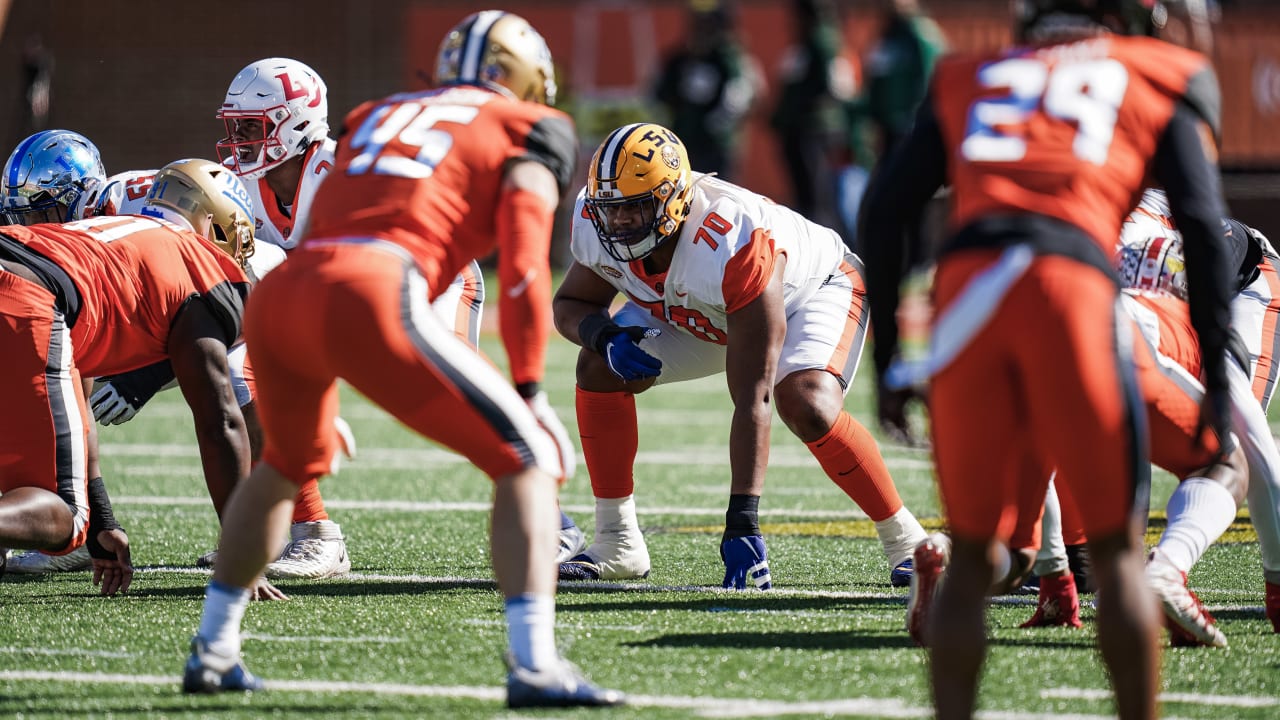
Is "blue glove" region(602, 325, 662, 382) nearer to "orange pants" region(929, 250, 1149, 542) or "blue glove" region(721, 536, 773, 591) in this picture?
"blue glove" region(721, 536, 773, 591)

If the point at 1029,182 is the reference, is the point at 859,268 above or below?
below

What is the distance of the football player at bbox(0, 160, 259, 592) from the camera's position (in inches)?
187

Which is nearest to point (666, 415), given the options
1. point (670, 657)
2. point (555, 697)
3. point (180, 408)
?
point (180, 408)

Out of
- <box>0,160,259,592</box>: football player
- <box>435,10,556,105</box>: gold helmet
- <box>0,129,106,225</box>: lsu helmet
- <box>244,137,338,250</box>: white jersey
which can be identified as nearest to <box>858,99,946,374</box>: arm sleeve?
<box>435,10,556,105</box>: gold helmet

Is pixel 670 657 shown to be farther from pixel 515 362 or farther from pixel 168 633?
pixel 168 633

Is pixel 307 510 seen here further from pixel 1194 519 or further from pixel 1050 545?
pixel 1194 519

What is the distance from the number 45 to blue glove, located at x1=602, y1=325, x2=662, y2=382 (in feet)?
7.47

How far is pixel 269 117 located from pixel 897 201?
3.42 meters

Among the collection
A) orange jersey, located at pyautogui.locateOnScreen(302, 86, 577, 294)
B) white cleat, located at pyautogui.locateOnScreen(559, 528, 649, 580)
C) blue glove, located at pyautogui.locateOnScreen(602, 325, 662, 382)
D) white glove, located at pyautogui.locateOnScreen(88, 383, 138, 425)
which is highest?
orange jersey, located at pyautogui.locateOnScreen(302, 86, 577, 294)

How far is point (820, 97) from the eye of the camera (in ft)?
52.1

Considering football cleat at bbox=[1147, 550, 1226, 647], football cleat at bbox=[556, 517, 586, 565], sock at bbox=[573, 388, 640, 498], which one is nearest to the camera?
football cleat at bbox=[1147, 550, 1226, 647]

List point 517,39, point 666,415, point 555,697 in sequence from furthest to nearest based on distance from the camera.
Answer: point 666,415 → point 517,39 → point 555,697

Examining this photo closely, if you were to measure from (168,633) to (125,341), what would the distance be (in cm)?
101

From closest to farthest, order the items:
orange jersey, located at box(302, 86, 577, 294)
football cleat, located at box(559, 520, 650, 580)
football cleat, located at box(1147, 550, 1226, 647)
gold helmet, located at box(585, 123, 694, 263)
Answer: orange jersey, located at box(302, 86, 577, 294), football cleat, located at box(1147, 550, 1226, 647), gold helmet, located at box(585, 123, 694, 263), football cleat, located at box(559, 520, 650, 580)
